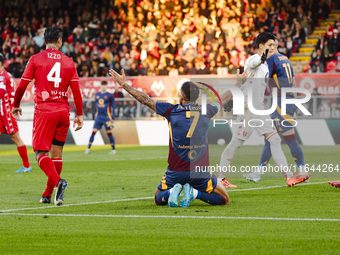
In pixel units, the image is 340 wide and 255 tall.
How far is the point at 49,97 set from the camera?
8.99 metres

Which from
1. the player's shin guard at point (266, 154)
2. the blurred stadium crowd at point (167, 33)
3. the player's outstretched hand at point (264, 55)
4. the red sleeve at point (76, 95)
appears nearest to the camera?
the red sleeve at point (76, 95)

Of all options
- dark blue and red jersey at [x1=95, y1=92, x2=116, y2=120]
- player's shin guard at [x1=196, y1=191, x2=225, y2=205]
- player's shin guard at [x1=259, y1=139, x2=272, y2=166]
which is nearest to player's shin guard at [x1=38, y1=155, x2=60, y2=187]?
player's shin guard at [x1=196, y1=191, x2=225, y2=205]

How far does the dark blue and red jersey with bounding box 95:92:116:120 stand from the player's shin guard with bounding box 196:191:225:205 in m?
12.7

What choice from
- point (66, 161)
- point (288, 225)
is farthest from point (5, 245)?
point (66, 161)

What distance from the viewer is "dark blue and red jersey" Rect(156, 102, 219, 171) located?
862 cm

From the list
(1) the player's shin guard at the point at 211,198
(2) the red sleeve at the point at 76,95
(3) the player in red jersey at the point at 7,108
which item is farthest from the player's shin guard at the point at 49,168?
(3) the player in red jersey at the point at 7,108

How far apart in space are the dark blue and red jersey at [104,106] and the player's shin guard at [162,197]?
41.3ft

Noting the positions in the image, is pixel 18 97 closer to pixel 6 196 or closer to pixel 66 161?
pixel 6 196

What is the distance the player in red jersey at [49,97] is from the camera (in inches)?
351

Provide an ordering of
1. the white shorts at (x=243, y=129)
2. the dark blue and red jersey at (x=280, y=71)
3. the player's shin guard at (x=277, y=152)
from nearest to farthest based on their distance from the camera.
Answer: the player's shin guard at (x=277, y=152) → the white shorts at (x=243, y=129) → the dark blue and red jersey at (x=280, y=71)

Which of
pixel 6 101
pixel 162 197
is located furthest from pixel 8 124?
pixel 162 197

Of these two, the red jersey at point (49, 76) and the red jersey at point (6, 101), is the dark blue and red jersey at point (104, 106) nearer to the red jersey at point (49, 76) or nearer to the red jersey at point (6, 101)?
the red jersey at point (6, 101)

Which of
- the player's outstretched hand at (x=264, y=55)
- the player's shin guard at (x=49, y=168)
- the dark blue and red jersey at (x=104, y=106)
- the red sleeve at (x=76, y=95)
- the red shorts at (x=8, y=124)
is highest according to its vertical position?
the player's outstretched hand at (x=264, y=55)

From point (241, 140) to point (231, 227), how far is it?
14.2 ft
